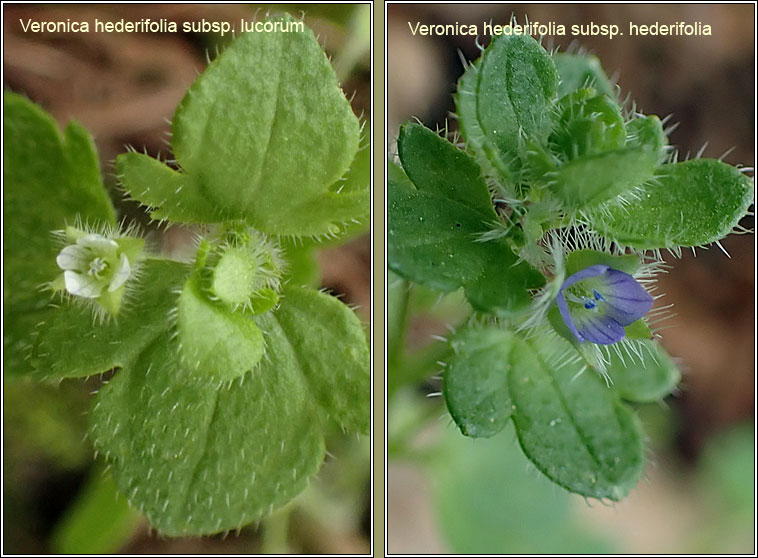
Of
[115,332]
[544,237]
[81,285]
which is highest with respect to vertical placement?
[544,237]

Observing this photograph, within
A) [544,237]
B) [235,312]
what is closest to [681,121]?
[544,237]

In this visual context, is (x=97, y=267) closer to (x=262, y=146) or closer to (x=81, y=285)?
(x=81, y=285)

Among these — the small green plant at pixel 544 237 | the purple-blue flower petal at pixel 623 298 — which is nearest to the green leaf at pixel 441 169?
the small green plant at pixel 544 237

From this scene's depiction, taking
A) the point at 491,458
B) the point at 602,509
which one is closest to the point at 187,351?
the point at 491,458

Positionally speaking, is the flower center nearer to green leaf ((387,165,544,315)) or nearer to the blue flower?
green leaf ((387,165,544,315))

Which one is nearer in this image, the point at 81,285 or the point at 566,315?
the point at 566,315

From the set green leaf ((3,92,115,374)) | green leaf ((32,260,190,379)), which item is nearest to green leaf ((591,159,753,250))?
green leaf ((32,260,190,379))
